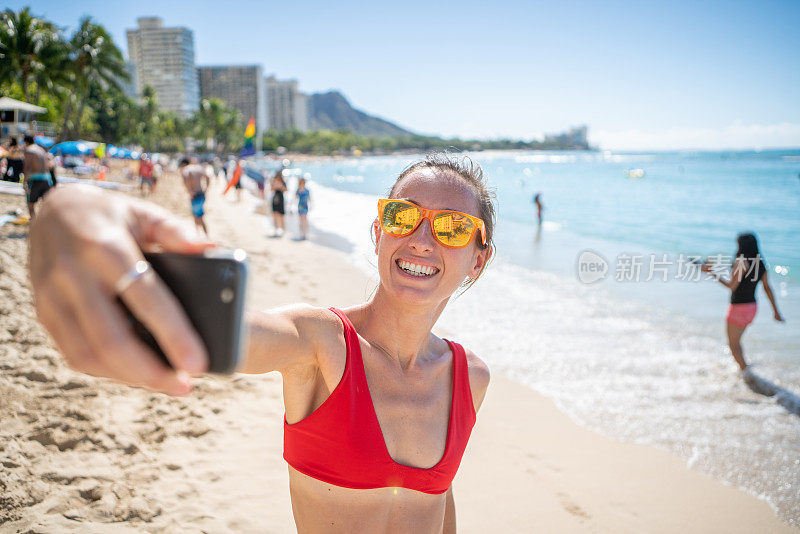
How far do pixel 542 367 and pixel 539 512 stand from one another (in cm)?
270

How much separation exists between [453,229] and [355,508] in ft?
3.15

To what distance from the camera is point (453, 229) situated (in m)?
1.67

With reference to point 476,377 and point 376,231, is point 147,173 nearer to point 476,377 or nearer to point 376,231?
point 376,231

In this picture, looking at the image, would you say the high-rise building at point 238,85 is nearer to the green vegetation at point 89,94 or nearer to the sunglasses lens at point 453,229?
the green vegetation at point 89,94

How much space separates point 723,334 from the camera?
25.7 feet

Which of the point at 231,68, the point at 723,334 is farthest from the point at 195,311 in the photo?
the point at 231,68

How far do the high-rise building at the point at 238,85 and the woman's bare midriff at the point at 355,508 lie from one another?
189814 millimetres

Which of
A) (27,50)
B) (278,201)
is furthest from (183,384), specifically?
(27,50)

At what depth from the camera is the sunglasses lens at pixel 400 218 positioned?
5.46ft

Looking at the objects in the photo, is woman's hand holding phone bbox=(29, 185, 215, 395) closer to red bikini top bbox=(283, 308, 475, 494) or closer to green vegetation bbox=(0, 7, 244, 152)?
red bikini top bbox=(283, 308, 475, 494)

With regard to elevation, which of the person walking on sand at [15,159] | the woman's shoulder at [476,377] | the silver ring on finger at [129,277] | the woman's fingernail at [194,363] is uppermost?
the person walking on sand at [15,159]

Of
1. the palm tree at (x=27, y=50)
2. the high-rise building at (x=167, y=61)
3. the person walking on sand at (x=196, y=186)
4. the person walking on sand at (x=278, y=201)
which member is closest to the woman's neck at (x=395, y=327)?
the person walking on sand at (x=196, y=186)

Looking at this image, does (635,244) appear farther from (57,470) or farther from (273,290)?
(57,470)

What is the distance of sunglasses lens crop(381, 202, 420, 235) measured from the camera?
5.46 feet
